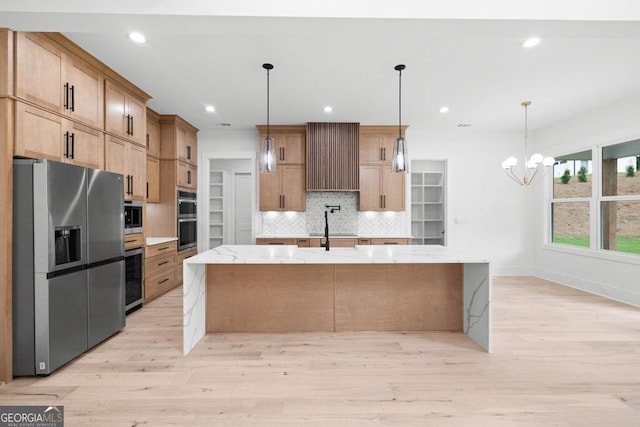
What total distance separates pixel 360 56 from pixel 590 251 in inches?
176

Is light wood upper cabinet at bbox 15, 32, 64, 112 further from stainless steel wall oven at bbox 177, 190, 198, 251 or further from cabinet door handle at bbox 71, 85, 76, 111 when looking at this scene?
stainless steel wall oven at bbox 177, 190, 198, 251

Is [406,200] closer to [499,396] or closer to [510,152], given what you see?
[510,152]

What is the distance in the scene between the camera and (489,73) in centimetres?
330

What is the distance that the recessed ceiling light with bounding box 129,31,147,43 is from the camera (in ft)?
8.39

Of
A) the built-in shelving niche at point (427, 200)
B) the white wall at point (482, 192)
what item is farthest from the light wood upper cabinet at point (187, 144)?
the built-in shelving niche at point (427, 200)

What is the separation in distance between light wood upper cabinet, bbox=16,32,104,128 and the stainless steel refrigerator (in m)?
0.58

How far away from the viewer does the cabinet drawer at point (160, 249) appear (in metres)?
3.97

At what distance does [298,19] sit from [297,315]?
247cm

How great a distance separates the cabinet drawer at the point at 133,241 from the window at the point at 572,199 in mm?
6287

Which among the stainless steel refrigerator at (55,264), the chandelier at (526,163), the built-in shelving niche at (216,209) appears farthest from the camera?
the built-in shelving niche at (216,209)

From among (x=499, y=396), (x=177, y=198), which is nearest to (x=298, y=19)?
(x=499, y=396)

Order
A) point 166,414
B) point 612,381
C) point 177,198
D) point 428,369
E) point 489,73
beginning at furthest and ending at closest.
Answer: point 177,198 < point 489,73 < point 428,369 < point 612,381 < point 166,414

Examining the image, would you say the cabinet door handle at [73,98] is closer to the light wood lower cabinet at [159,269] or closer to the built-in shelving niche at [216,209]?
the light wood lower cabinet at [159,269]

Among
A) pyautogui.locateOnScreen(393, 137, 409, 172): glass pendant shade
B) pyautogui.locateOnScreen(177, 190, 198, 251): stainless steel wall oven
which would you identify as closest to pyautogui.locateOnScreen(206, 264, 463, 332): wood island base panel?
pyautogui.locateOnScreen(393, 137, 409, 172): glass pendant shade
